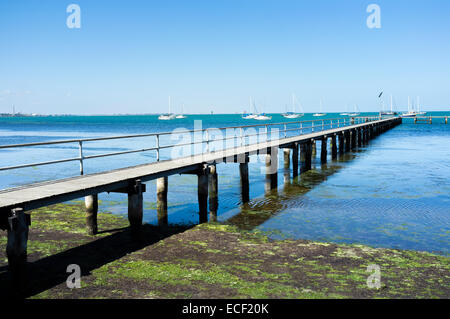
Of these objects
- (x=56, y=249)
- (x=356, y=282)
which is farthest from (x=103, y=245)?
(x=356, y=282)

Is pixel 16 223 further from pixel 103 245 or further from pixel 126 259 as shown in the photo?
pixel 103 245

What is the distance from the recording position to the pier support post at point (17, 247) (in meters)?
7.26

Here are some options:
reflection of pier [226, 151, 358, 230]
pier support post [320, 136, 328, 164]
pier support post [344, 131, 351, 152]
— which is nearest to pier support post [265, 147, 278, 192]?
reflection of pier [226, 151, 358, 230]

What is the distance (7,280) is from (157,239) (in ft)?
11.6

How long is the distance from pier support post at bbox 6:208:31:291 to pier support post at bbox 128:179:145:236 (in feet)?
11.2

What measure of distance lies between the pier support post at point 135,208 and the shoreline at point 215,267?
0.36 m

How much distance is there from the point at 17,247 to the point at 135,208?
12.0 ft

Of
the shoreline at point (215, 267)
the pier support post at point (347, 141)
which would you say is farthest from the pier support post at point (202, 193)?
the pier support post at point (347, 141)

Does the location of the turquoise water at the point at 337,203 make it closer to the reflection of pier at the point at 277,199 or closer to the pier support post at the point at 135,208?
the reflection of pier at the point at 277,199

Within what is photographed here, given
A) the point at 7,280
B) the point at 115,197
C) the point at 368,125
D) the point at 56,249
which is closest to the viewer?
the point at 7,280

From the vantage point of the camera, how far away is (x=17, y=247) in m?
7.33

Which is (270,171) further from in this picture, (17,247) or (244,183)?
(17,247)

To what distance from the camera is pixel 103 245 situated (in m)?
10.1

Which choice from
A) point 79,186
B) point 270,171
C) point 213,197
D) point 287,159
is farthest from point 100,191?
point 287,159
